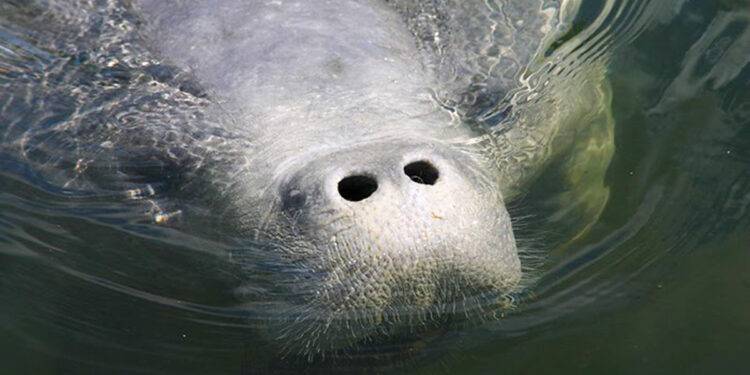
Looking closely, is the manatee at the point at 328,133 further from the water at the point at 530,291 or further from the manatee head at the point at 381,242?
the water at the point at 530,291

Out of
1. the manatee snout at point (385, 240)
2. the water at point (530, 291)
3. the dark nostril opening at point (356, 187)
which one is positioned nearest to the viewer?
the manatee snout at point (385, 240)

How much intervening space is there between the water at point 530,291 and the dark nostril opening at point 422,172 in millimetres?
778

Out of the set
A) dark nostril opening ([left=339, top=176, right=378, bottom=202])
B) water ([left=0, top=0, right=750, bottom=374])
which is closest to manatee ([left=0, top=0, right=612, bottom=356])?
dark nostril opening ([left=339, top=176, right=378, bottom=202])

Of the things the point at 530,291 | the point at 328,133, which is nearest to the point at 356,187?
the point at 328,133

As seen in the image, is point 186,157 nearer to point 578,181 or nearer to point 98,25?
point 98,25

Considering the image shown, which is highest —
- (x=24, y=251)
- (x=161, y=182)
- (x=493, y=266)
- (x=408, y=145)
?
(x=408, y=145)

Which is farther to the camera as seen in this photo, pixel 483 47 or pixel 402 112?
pixel 483 47

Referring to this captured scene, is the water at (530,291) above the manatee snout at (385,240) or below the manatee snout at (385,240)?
below

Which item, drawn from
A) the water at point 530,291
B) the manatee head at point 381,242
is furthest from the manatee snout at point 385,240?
the water at point 530,291

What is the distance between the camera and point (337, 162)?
3.05 metres

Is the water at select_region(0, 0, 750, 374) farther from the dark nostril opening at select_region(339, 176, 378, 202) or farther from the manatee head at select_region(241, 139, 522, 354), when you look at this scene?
the dark nostril opening at select_region(339, 176, 378, 202)

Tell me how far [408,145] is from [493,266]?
51 centimetres

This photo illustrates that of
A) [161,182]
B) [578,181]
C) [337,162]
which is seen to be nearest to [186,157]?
[161,182]

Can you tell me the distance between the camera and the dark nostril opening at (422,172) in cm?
304
